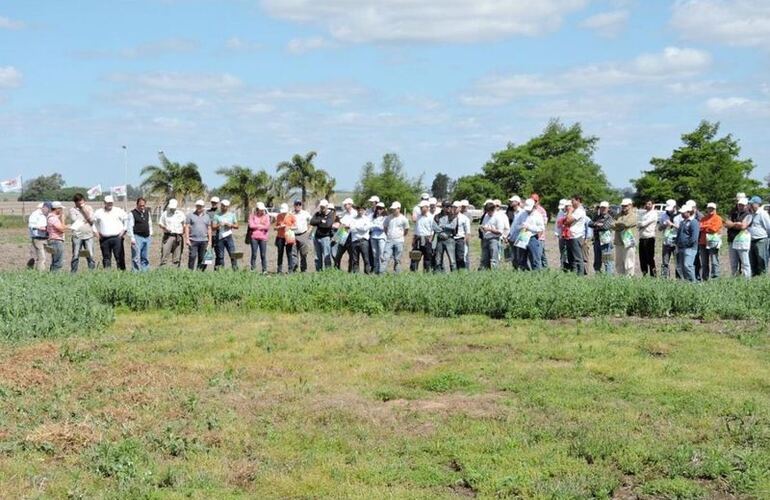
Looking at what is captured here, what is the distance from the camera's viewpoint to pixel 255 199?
6462cm

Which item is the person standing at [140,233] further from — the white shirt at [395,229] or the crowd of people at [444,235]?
the white shirt at [395,229]

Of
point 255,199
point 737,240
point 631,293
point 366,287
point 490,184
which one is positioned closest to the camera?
point 631,293

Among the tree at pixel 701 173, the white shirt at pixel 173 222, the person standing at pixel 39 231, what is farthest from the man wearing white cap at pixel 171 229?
the tree at pixel 701 173

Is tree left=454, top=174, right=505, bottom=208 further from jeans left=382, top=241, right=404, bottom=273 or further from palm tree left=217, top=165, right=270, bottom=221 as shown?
jeans left=382, top=241, right=404, bottom=273

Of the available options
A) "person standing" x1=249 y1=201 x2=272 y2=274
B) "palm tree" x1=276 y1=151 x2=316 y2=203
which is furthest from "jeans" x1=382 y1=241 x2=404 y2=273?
"palm tree" x1=276 y1=151 x2=316 y2=203

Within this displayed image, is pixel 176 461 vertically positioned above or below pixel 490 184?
below

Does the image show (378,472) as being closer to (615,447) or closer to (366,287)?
(615,447)

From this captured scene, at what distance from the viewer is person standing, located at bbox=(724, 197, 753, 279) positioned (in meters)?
17.7

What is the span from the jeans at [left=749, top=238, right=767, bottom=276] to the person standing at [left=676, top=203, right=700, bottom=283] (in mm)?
1058

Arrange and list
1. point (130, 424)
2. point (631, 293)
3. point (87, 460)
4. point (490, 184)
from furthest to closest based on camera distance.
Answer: point (490, 184), point (631, 293), point (130, 424), point (87, 460)

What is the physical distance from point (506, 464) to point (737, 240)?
12.3 metres

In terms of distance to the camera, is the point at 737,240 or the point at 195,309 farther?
the point at 737,240

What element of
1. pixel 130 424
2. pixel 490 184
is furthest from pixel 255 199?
pixel 130 424

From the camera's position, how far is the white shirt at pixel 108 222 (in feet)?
63.9
